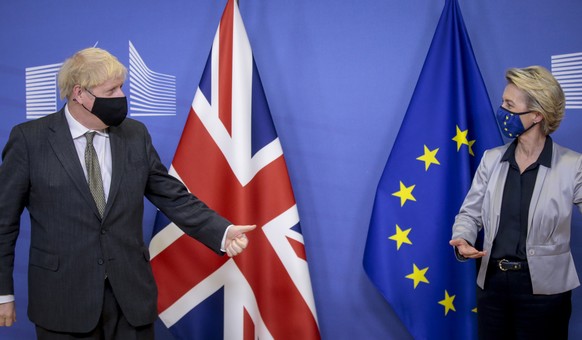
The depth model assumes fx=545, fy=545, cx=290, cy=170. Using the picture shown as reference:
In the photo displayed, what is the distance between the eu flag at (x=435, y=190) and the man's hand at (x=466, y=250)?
322mm

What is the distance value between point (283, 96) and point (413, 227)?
2.77ft

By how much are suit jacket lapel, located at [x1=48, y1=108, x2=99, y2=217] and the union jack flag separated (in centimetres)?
61

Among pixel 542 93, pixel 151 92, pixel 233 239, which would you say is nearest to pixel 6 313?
pixel 233 239

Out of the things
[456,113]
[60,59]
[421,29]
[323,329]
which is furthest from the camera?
[60,59]

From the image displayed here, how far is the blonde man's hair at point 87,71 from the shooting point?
5.66 ft

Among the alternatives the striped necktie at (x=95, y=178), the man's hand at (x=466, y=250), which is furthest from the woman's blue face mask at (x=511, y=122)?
the striped necktie at (x=95, y=178)

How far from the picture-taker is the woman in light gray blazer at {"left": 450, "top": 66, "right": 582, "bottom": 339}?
1792mm

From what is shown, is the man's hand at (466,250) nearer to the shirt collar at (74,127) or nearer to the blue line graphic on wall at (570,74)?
the blue line graphic on wall at (570,74)

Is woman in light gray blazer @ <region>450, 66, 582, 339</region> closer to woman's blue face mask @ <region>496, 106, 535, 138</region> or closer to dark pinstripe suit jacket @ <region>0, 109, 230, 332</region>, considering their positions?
woman's blue face mask @ <region>496, 106, 535, 138</region>

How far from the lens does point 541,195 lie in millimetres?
1801

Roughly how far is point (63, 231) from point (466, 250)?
1311 millimetres

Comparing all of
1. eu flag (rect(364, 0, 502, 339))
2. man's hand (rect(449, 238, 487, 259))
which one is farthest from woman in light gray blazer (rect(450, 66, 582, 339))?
eu flag (rect(364, 0, 502, 339))

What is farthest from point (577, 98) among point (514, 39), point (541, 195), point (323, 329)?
point (323, 329)

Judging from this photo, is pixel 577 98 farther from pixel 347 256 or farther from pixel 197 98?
pixel 197 98
